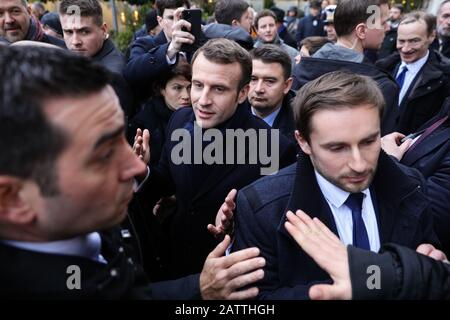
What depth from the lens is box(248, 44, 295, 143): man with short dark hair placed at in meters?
3.28

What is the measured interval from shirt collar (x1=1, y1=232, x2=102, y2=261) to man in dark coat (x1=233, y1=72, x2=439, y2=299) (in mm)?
716

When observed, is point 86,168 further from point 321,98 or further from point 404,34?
point 404,34

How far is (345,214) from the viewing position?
1807 mm

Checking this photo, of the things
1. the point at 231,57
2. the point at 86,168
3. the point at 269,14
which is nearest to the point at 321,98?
the point at 231,57

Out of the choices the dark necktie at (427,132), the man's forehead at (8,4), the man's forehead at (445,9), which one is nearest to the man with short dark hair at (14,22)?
the man's forehead at (8,4)

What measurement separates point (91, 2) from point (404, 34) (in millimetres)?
3278

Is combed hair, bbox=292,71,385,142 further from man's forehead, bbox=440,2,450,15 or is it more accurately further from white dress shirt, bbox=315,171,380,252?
man's forehead, bbox=440,2,450,15

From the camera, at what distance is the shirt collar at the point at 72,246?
113cm

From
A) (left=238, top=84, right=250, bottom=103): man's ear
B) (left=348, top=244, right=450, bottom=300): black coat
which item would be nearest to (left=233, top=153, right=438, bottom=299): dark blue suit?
(left=348, top=244, right=450, bottom=300): black coat

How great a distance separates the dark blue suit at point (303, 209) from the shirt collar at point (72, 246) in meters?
0.71

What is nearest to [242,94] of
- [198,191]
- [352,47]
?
[198,191]

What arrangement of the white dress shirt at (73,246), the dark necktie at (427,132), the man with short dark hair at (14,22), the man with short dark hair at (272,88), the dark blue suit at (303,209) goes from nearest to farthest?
the white dress shirt at (73,246) → the dark blue suit at (303,209) → the dark necktie at (427,132) → the man with short dark hair at (272,88) → the man with short dark hair at (14,22)

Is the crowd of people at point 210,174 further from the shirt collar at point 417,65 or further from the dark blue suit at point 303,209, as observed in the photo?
the shirt collar at point 417,65
